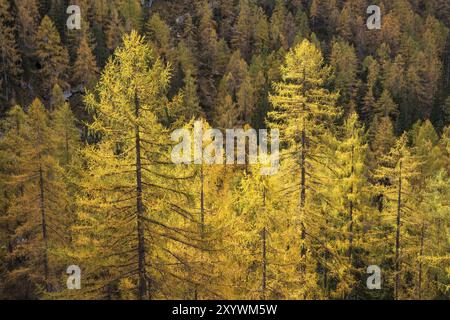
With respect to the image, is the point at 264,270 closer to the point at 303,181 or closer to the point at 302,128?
the point at 303,181

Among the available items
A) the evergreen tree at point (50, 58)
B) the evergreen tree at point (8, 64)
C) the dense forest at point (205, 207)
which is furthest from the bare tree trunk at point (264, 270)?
the evergreen tree at point (50, 58)

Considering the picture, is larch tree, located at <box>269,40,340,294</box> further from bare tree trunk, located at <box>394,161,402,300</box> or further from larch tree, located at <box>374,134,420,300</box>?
bare tree trunk, located at <box>394,161,402,300</box>

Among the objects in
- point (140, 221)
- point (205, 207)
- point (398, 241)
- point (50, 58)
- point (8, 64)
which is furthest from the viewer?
point (50, 58)

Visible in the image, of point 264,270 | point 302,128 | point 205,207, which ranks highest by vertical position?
point 302,128

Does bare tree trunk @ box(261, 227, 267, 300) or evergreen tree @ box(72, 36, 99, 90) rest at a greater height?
evergreen tree @ box(72, 36, 99, 90)

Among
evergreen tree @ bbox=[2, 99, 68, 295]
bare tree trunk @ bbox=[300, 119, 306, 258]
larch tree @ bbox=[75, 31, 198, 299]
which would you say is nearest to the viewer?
larch tree @ bbox=[75, 31, 198, 299]

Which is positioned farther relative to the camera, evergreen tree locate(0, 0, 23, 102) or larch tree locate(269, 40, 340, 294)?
evergreen tree locate(0, 0, 23, 102)

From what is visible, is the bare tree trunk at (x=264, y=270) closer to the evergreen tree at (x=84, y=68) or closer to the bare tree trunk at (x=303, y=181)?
the bare tree trunk at (x=303, y=181)

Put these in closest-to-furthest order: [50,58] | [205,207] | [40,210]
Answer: [205,207]
[40,210]
[50,58]

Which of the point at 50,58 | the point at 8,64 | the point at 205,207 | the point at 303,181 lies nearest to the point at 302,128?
the point at 303,181

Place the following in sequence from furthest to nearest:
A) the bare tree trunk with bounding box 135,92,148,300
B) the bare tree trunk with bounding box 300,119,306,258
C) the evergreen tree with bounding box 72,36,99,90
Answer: the evergreen tree with bounding box 72,36,99,90
the bare tree trunk with bounding box 300,119,306,258
the bare tree trunk with bounding box 135,92,148,300

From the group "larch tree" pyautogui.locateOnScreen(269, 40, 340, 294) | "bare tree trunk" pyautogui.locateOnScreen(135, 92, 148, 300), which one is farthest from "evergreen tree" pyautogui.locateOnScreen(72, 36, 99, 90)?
"bare tree trunk" pyautogui.locateOnScreen(135, 92, 148, 300)

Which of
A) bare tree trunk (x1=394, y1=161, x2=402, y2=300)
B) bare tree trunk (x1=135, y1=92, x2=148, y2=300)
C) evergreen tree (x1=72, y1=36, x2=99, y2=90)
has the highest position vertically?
evergreen tree (x1=72, y1=36, x2=99, y2=90)

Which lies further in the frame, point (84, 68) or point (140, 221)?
point (84, 68)
